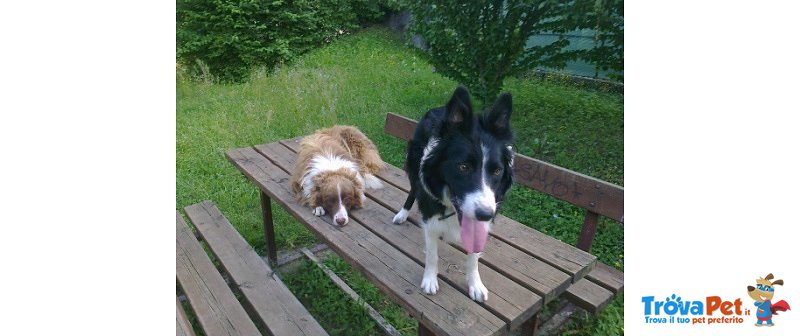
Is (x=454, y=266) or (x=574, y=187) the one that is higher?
(x=574, y=187)

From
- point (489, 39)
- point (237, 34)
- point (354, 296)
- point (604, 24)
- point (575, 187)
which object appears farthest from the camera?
point (237, 34)

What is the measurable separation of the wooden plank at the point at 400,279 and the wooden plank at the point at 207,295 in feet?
2.16

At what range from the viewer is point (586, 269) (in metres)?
2.18

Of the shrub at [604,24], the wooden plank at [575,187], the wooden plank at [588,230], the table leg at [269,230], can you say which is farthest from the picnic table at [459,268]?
the shrub at [604,24]

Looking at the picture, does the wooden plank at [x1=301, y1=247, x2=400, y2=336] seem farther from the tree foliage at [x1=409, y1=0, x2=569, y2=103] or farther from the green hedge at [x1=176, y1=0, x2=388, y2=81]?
the green hedge at [x1=176, y1=0, x2=388, y2=81]

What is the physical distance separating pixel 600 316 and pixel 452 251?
4.90 feet

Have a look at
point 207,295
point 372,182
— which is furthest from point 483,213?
point 207,295

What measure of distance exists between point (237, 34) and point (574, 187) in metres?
9.49

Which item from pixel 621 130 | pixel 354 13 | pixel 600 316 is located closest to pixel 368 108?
pixel 621 130

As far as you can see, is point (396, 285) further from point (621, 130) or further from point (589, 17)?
point (621, 130)

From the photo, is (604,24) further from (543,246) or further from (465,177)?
(465,177)

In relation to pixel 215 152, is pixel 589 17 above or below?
above

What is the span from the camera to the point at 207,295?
8.80 ft

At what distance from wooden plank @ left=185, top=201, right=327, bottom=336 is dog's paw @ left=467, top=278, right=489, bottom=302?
96 cm
